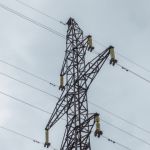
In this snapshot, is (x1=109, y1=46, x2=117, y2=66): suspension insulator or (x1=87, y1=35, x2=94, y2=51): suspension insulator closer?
(x1=109, y1=46, x2=117, y2=66): suspension insulator

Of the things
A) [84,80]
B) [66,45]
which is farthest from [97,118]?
[66,45]

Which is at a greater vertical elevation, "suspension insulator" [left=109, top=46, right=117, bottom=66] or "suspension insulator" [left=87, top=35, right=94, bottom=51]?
"suspension insulator" [left=87, top=35, right=94, bottom=51]

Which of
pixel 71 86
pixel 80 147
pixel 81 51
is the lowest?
pixel 80 147

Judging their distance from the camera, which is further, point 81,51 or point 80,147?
point 81,51

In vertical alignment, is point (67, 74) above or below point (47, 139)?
above

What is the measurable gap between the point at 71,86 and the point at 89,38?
4.09 m

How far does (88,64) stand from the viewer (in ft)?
114

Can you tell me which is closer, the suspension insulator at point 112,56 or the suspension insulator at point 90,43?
the suspension insulator at point 112,56

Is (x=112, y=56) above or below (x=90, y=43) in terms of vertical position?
below

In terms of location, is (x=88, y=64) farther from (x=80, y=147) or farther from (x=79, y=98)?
(x=80, y=147)

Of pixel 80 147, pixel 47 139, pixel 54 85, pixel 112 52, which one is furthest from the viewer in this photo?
pixel 54 85

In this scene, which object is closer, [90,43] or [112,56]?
[112,56]

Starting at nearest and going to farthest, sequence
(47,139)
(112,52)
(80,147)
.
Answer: (80,147) → (112,52) → (47,139)

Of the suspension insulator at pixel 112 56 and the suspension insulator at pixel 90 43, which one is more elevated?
the suspension insulator at pixel 90 43
